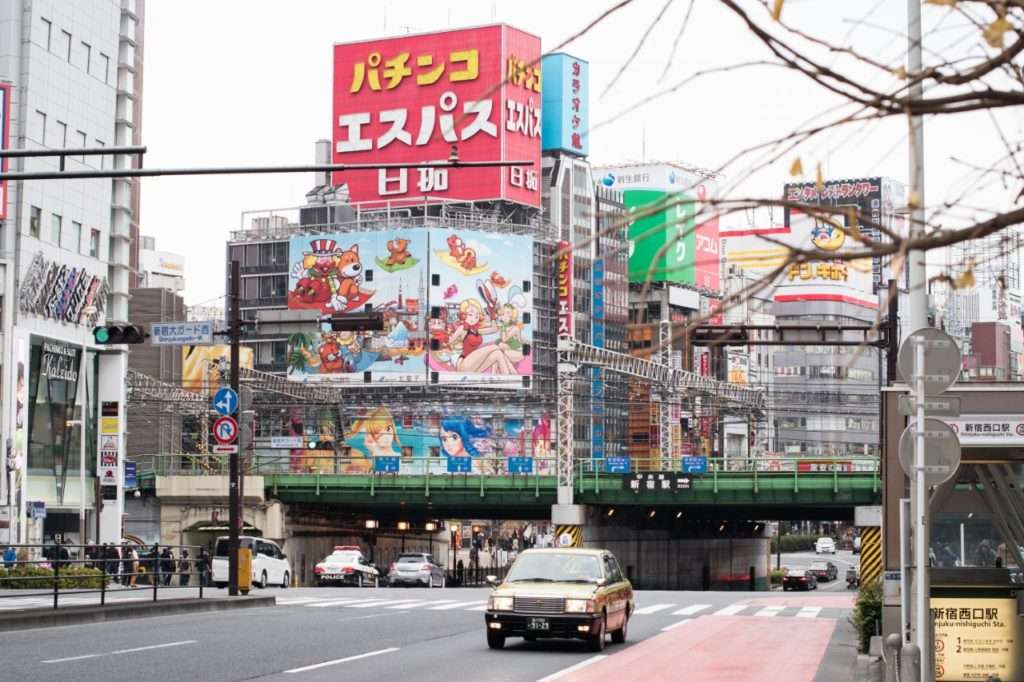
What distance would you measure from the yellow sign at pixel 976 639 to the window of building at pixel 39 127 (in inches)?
2024

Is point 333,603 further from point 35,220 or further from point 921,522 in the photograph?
point 35,220

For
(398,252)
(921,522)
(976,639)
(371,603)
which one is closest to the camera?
(921,522)

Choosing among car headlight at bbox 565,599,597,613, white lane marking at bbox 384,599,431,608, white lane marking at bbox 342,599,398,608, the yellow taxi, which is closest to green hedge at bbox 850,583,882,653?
the yellow taxi

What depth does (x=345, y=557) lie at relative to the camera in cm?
6762

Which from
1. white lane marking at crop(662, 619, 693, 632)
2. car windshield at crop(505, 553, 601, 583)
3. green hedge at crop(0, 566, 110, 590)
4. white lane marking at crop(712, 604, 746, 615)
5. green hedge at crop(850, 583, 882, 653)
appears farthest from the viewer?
white lane marking at crop(712, 604, 746, 615)

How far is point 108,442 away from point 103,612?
32.1 m

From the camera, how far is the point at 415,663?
63.1ft

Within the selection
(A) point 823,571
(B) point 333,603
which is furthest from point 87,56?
(A) point 823,571

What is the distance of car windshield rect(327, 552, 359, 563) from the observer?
67188 millimetres

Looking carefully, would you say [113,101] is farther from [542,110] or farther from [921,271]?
[542,110]

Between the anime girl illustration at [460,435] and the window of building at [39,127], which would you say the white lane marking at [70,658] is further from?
the anime girl illustration at [460,435]

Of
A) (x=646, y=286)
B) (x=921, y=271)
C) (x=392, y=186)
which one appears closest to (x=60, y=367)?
(x=921, y=271)

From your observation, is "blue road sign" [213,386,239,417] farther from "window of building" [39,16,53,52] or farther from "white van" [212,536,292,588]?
"window of building" [39,16,53,52]

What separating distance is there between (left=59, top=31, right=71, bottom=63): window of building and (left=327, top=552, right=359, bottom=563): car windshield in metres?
23.7
